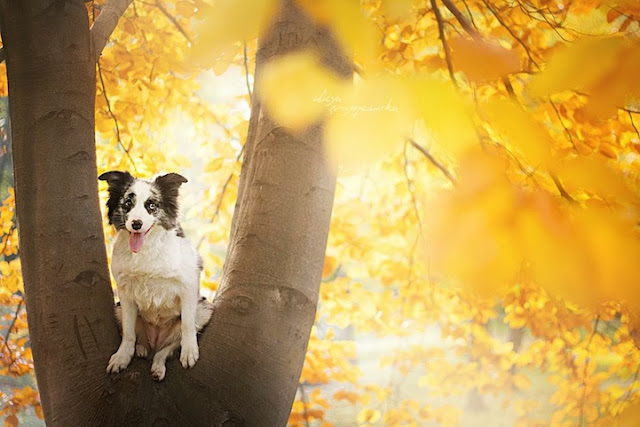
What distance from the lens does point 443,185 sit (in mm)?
2521

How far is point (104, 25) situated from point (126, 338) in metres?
0.74

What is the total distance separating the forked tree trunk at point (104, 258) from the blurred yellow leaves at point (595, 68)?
0.47 m

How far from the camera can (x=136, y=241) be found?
3.53ft

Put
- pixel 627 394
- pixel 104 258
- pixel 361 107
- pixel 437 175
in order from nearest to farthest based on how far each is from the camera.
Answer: pixel 361 107
pixel 104 258
pixel 627 394
pixel 437 175

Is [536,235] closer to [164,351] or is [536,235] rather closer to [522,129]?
[522,129]

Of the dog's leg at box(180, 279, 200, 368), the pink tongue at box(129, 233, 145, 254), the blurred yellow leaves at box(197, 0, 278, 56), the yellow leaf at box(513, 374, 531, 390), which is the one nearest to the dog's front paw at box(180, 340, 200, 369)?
the dog's leg at box(180, 279, 200, 368)

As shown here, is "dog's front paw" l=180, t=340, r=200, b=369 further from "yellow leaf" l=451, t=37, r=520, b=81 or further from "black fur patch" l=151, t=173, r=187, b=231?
"yellow leaf" l=451, t=37, r=520, b=81

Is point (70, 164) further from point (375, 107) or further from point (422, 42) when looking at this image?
point (422, 42)

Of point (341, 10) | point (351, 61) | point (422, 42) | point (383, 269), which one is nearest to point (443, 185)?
point (383, 269)

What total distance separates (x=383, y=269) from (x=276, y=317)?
1.60 m

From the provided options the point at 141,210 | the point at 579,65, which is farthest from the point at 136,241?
the point at 579,65

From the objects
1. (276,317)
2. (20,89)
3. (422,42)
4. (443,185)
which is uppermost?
(422,42)

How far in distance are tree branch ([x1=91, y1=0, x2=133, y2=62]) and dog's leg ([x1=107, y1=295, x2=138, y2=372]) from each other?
1.82 ft

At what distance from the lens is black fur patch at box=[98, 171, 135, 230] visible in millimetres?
1088
